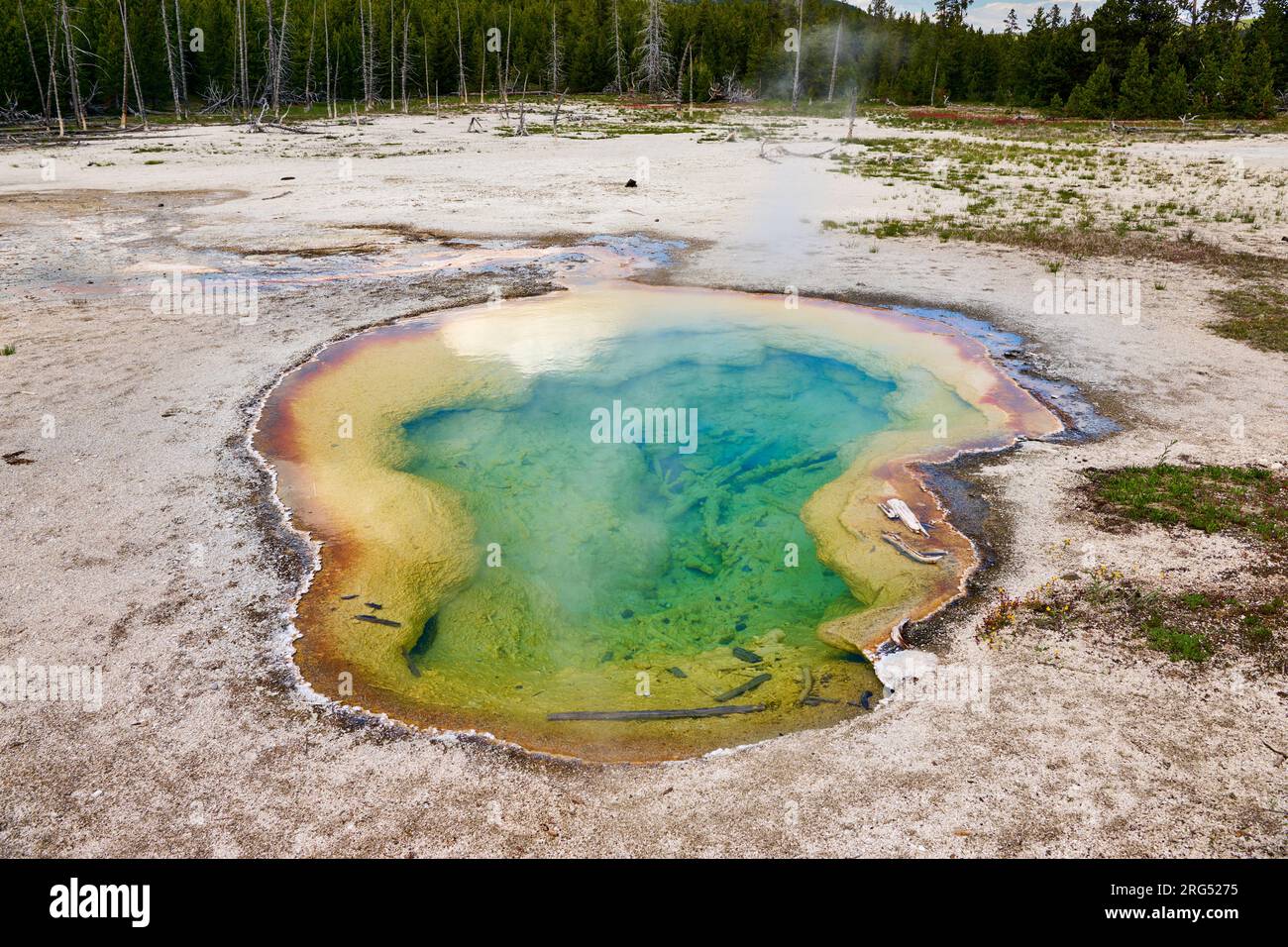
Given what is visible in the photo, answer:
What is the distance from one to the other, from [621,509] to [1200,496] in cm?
476

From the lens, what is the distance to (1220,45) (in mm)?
53688

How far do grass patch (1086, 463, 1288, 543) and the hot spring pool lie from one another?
1.30 meters

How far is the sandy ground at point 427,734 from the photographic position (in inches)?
144

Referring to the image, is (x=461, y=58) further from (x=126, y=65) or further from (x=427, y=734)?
(x=427, y=734)

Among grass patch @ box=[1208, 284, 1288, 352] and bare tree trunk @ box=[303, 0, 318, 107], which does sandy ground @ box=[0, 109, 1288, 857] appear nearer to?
grass patch @ box=[1208, 284, 1288, 352]

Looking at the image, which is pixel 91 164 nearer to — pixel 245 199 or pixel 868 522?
pixel 245 199

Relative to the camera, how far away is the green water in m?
5.73

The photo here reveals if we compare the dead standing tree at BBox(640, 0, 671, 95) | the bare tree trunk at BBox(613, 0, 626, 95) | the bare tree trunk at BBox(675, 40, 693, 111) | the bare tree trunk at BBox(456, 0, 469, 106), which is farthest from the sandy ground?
the bare tree trunk at BBox(613, 0, 626, 95)

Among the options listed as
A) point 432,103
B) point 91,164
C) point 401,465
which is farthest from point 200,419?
point 432,103

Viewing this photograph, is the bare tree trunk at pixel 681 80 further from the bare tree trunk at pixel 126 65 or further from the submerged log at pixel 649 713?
the submerged log at pixel 649 713

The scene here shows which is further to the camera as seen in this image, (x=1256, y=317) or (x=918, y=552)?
(x=1256, y=317)

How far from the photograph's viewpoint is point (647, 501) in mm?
7484


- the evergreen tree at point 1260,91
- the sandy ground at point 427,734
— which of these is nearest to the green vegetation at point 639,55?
Answer: the evergreen tree at point 1260,91

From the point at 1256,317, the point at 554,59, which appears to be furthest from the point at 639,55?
the point at 1256,317
